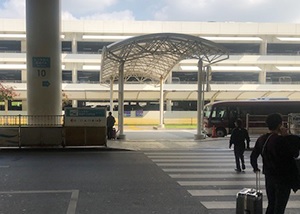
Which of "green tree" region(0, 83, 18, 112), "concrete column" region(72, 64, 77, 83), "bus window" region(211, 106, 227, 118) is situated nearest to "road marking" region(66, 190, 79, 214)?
"bus window" region(211, 106, 227, 118)

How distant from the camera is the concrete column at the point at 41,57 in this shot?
1784 cm

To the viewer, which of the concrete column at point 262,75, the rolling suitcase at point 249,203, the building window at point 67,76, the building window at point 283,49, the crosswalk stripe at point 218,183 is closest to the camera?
the rolling suitcase at point 249,203

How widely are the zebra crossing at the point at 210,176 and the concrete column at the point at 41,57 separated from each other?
22.2 feet

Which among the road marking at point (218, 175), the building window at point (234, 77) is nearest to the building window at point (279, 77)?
the building window at point (234, 77)

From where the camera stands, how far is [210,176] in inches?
374

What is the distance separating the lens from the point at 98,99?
46.7 m

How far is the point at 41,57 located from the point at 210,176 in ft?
39.6

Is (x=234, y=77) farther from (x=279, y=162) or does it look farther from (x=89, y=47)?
(x=279, y=162)

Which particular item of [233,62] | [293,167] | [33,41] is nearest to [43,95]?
[33,41]

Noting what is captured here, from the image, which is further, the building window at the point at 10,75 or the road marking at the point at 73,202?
the building window at the point at 10,75

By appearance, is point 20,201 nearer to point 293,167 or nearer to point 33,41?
point 293,167

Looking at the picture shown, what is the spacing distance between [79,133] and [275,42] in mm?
42994

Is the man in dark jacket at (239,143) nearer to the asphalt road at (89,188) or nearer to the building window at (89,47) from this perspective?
the asphalt road at (89,188)

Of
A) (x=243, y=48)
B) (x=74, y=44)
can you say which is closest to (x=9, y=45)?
(x=74, y=44)
